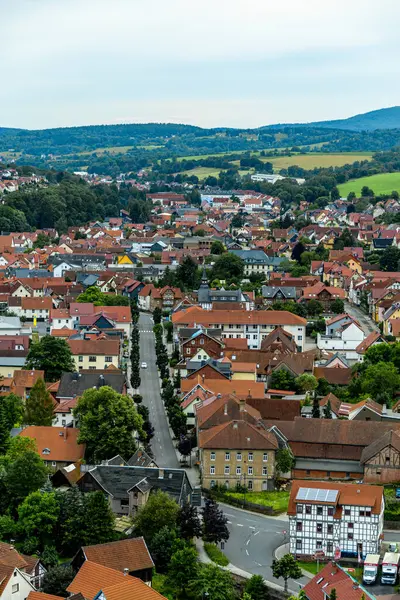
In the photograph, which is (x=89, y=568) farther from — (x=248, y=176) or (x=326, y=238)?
(x=248, y=176)

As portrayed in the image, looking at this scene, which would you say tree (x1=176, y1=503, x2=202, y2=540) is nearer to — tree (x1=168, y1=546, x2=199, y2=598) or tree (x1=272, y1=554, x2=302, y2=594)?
tree (x1=168, y1=546, x2=199, y2=598)

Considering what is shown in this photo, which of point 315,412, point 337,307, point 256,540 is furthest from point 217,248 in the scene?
point 256,540

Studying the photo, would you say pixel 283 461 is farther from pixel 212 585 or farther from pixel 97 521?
pixel 212 585

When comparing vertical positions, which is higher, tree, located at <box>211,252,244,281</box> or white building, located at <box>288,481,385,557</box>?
white building, located at <box>288,481,385,557</box>

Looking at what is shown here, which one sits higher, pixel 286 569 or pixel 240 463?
pixel 286 569

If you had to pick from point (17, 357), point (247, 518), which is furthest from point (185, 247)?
point (247, 518)

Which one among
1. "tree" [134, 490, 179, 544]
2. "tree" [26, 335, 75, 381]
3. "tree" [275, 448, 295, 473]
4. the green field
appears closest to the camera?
"tree" [134, 490, 179, 544]

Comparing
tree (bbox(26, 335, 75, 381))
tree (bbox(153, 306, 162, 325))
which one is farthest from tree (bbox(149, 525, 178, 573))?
tree (bbox(153, 306, 162, 325))
